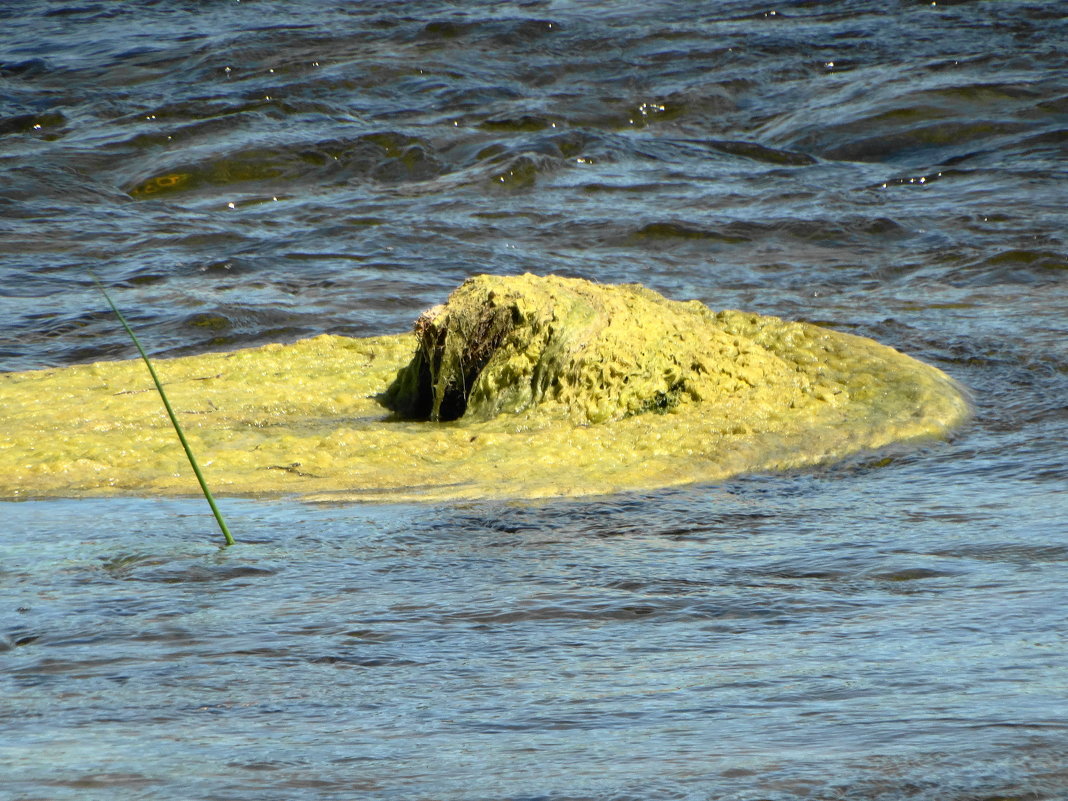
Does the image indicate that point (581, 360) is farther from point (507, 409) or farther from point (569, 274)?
point (569, 274)

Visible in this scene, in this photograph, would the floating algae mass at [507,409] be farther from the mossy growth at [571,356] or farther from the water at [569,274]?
the water at [569,274]

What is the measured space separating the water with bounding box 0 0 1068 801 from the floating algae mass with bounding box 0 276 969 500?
217 millimetres

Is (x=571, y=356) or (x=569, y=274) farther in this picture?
(x=569, y=274)

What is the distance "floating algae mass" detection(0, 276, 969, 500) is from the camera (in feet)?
12.7

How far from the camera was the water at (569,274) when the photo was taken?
6.53 feet

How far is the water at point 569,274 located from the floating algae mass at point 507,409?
217mm

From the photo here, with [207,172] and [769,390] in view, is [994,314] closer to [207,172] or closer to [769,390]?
[769,390]

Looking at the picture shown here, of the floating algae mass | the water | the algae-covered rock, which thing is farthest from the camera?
the algae-covered rock

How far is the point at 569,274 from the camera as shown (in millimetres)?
7477

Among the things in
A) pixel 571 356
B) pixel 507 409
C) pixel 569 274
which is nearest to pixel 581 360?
pixel 571 356

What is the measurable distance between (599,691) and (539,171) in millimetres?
7940

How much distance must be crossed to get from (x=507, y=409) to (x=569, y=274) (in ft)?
10.3

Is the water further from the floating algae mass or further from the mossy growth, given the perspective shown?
the mossy growth

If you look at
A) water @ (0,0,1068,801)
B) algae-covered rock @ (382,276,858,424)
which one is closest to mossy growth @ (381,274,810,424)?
algae-covered rock @ (382,276,858,424)
